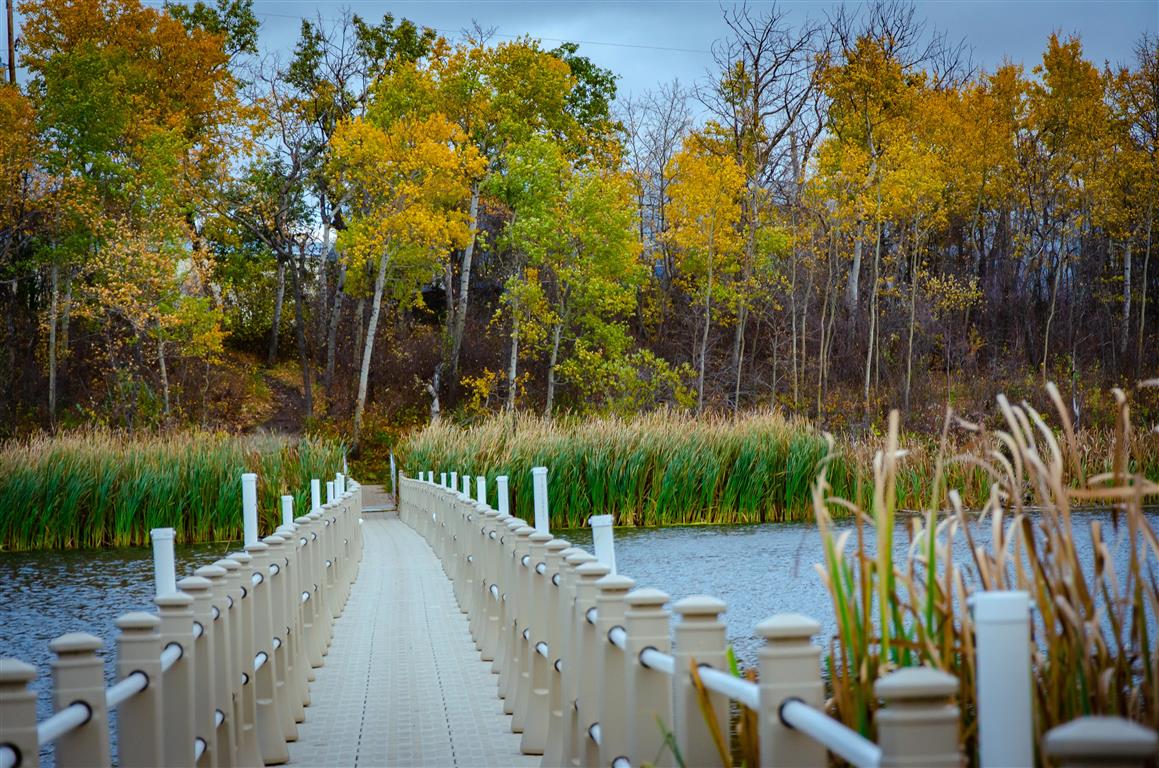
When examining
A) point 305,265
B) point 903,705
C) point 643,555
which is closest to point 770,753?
point 903,705

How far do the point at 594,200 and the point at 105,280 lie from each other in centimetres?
1433

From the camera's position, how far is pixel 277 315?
4594cm

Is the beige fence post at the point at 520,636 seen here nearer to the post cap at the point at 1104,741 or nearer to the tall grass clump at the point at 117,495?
the post cap at the point at 1104,741

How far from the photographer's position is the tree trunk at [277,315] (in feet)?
151

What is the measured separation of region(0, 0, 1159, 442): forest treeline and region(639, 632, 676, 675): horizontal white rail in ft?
110

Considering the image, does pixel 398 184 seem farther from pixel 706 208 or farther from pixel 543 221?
pixel 706 208

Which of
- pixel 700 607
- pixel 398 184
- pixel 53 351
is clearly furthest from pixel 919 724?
A: pixel 398 184

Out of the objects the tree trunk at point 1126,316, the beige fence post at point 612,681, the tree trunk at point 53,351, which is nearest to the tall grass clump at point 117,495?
the tree trunk at point 53,351

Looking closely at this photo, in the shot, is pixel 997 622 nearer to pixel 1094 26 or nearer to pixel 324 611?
pixel 324 611

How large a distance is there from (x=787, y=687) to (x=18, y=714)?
1808mm

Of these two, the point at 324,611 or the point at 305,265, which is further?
the point at 305,265

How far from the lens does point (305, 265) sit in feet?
164

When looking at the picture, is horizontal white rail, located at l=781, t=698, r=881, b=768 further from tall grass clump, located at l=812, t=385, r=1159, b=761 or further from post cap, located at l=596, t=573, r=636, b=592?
post cap, located at l=596, t=573, r=636, b=592

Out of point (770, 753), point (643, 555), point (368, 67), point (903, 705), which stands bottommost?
point (643, 555)
